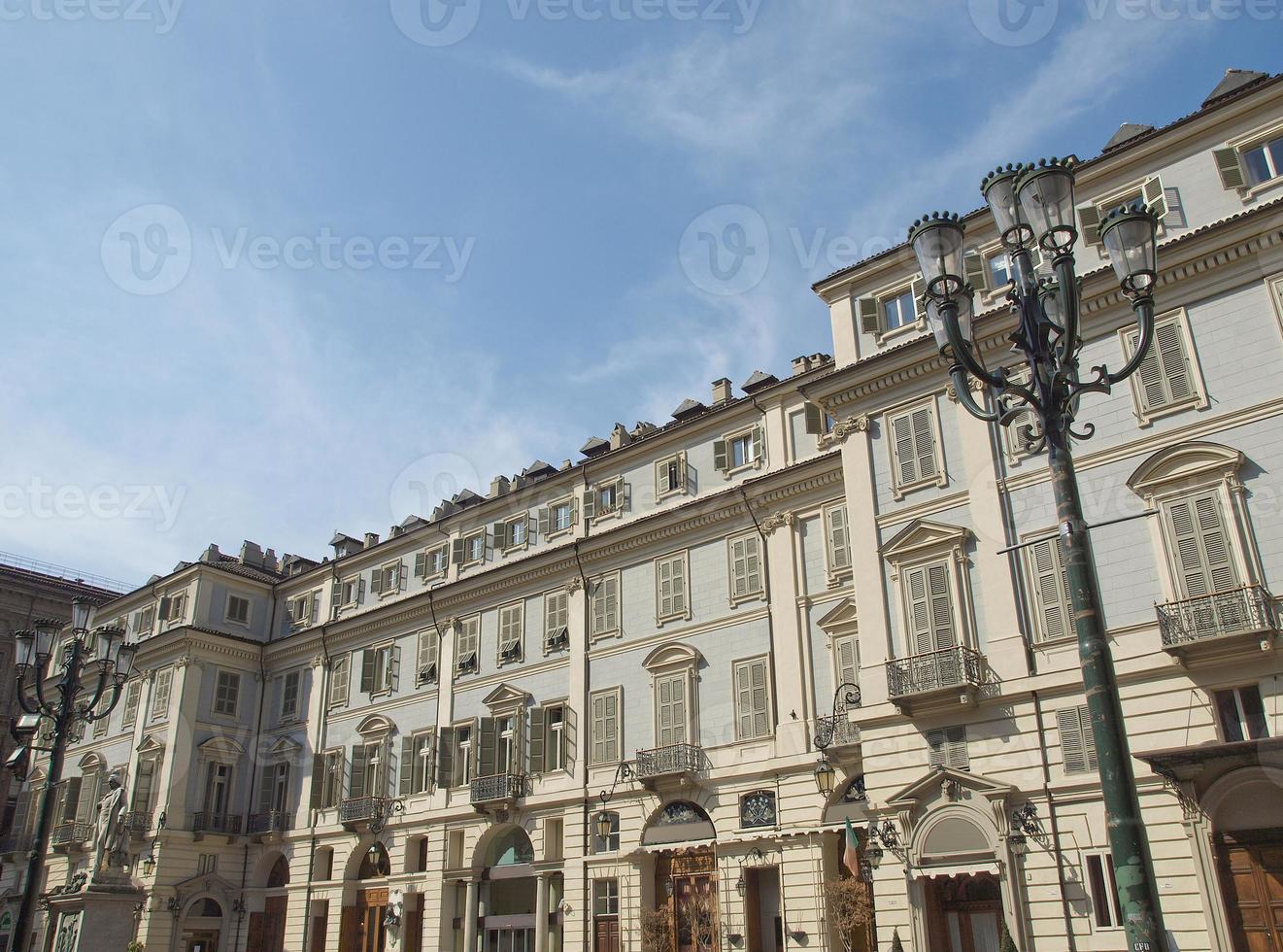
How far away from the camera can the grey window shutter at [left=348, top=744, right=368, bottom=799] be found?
128 feet

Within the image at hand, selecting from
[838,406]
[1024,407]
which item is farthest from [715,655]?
[1024,407]

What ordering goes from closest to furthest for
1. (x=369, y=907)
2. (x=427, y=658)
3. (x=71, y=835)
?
1. (x=369, y=907)
2. (x=427, y=658)
3. (x=71, y=835)

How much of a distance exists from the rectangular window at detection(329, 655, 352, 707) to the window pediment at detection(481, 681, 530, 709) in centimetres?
824

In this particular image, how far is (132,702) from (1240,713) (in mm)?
42770

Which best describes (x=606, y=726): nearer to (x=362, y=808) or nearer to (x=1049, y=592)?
(x=362, y=808)

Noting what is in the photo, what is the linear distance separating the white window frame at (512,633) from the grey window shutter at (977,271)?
19211 millimetres

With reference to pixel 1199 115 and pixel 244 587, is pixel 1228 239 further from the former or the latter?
pixel 244 587

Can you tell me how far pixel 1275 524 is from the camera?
63.1 ft

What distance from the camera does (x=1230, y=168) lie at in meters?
21.6

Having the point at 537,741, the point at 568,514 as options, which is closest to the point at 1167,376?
the point at 568,514

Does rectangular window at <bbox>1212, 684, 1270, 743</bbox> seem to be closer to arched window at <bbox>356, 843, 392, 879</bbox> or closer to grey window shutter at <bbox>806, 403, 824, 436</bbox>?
grey window shutter at <bbox>806, 403, 824, 436</bbox>

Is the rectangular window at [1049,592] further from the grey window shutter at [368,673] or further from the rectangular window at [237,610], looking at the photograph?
the rectangular window at [237,610]

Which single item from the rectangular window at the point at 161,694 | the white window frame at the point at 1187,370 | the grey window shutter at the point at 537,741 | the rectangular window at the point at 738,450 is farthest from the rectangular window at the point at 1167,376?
the rectangular window at the point at 161,694

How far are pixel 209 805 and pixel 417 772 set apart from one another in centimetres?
1066
